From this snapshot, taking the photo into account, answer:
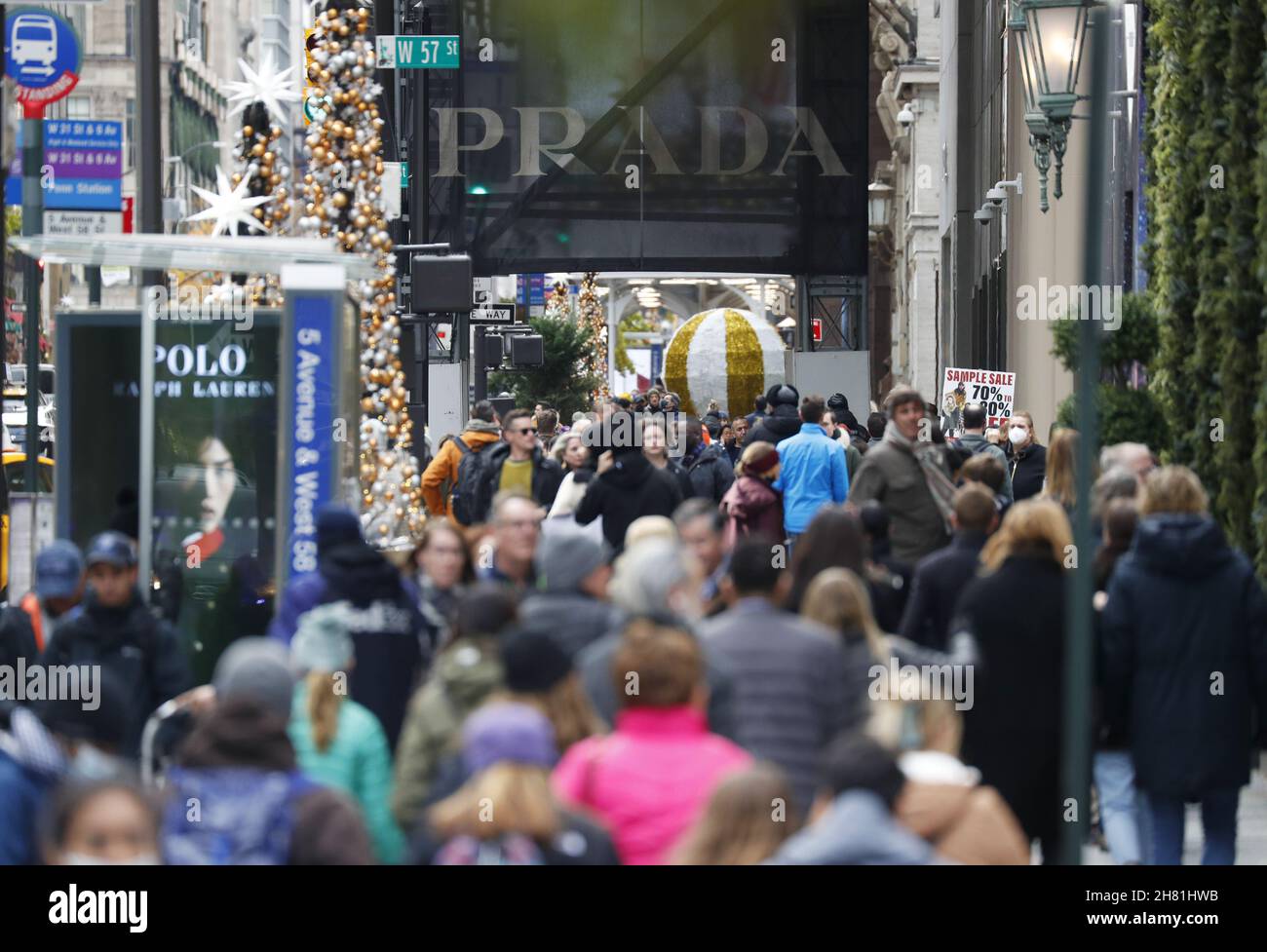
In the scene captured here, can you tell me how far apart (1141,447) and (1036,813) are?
3.51 metres

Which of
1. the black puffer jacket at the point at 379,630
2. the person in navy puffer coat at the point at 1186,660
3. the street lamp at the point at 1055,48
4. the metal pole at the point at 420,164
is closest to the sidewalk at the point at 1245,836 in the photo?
the person in navy puffer coat at the point at 1186,660

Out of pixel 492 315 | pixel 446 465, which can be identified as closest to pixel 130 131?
pixel 492 315

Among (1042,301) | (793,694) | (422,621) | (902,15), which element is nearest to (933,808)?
(793,694)

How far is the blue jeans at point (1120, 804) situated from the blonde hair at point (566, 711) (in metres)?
2.87

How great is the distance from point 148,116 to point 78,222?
83 centimetres

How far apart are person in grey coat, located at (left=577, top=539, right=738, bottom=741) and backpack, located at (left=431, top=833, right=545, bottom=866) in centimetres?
151

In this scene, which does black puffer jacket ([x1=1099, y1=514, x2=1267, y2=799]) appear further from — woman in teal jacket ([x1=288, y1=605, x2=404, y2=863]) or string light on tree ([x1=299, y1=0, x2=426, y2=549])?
string light on tree ([x1=299, y1=0, x2=426, y2=549])

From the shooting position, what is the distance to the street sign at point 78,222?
1584 cm

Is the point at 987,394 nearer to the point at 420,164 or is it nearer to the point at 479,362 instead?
the point at 420,164

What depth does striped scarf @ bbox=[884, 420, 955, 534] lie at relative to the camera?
13.1 meters

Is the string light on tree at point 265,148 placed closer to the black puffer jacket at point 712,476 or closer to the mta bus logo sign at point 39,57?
the mta bus logo sign at point 39,57

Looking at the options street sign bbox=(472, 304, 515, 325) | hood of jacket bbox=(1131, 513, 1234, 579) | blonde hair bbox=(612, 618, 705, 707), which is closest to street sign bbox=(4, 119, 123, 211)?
hood of jacket bbox=(1131, 513, 1234, 579)

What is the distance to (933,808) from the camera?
6.02 metres
